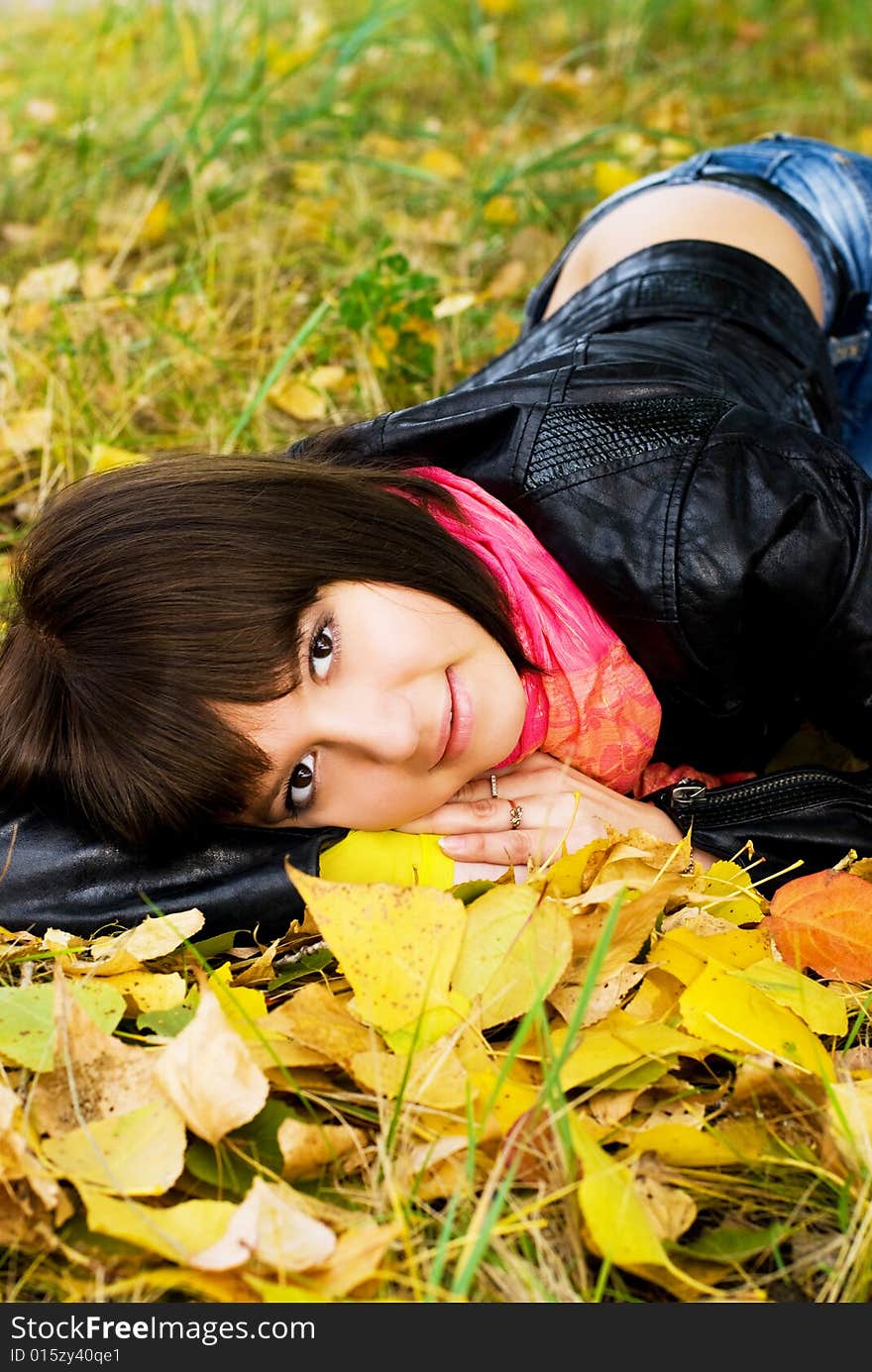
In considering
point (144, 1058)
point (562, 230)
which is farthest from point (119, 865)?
point (562, 230)

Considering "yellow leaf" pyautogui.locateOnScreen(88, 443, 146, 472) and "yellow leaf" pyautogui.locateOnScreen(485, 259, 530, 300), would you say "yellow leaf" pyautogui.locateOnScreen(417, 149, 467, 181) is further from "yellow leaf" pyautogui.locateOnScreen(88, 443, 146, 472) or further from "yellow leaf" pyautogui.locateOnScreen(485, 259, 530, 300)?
"yellow leaf" pyautogui.locateOnScreen(88, 443, 146, 472)

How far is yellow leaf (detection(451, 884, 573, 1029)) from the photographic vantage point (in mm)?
1060

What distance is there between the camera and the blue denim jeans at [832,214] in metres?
2.10

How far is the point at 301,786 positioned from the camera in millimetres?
1371

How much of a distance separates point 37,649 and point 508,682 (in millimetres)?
515

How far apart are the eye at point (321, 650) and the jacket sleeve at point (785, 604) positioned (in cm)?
42

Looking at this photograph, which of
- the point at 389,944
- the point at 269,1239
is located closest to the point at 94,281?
the point at 389,944

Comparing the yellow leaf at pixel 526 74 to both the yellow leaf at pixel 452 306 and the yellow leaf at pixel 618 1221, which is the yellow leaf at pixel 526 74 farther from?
the yellow leaf at pixel 618 1221

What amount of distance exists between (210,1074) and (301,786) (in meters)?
0.46

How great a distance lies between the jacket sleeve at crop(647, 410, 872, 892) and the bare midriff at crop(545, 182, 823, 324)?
59 cm

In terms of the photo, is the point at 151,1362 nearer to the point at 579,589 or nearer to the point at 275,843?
the point at 275,843

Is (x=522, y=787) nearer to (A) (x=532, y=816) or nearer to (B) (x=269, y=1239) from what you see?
(A) (x=532, y=816)

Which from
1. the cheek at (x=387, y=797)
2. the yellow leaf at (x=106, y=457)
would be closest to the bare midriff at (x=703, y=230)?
the yellow leaf at (x=106, y=457)

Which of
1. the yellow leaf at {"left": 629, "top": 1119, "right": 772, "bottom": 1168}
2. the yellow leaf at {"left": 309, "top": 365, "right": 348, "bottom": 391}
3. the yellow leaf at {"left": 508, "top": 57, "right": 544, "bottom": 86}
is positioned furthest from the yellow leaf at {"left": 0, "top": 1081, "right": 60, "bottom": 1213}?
the yellow leaf at {"left": 508, "top": 57, "right": 544, "bottom": 86}
